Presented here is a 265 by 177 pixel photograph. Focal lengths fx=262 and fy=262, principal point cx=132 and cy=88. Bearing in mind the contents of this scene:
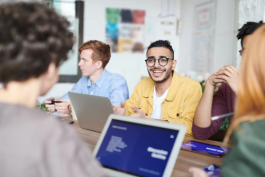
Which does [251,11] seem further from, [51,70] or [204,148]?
[51,70]

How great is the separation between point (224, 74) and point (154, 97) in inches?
28.7

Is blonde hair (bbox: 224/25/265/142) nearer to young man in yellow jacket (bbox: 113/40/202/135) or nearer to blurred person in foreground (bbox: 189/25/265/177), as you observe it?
blurred person in foreground (bbox: 189/25/265/177)

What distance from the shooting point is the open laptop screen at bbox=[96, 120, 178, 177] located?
36.2 inches

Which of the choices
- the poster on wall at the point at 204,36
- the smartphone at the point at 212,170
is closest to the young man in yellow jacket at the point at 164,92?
the smartphone at the point at 212,170

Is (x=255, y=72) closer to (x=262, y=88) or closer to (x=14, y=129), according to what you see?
(x=262, y=88)

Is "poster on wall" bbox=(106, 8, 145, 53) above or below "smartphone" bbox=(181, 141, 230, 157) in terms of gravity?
above

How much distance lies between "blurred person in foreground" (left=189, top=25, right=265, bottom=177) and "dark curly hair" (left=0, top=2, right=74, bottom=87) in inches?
22.0

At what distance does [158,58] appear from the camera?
7.27 feet

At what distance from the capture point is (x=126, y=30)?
4.53m

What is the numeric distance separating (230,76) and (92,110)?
0.90 m

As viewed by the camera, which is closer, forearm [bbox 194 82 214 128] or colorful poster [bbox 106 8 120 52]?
forearm [bbox 194 82 214 128]

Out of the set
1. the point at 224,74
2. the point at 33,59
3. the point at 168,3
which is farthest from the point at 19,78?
the point at 168,3

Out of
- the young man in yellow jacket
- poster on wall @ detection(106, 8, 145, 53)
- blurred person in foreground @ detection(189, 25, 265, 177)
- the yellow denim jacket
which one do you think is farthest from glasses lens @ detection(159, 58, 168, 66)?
poster on wall @ detection(106, 8, 145, 53)

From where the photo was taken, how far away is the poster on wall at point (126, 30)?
14.6 ft
